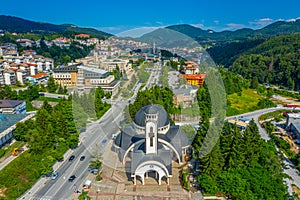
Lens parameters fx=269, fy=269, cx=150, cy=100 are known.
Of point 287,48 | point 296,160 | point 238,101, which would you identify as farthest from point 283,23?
point 296,160

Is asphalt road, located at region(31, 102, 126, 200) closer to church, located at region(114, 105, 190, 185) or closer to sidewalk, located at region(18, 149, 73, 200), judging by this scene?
sidewalk, located at region(18, 149, 73, 200)

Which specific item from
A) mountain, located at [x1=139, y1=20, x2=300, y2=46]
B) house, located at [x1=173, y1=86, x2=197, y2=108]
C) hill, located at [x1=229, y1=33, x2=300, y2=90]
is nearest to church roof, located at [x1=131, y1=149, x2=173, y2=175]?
house, located at [x1=173, y1=86, x2=197, y2=108]

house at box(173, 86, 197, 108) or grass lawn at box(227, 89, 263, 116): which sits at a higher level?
house at box(173, 86, 197, 108)

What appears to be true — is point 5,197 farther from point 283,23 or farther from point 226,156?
point 283,23

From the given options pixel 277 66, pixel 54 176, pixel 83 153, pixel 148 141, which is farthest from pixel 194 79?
pixel 277 66

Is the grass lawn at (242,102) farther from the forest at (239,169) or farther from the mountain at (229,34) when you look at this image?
the mountain at (229,34)

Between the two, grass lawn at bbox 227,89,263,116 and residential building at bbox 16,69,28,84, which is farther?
residential building at bbox 16,69,28,84

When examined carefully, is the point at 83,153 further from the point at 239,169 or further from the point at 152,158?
the point at 239,169
